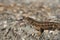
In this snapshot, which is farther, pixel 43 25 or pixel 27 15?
pixel 27 15

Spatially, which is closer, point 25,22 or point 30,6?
point 25,22

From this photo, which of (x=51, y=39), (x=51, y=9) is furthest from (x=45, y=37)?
(x=51, y=9)

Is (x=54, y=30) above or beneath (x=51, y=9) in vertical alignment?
above

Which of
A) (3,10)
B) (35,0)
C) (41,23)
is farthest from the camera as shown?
(35,0)

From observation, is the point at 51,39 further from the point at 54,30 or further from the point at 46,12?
the point at 46,12

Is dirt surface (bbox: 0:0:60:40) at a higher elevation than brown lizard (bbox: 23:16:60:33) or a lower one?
lower

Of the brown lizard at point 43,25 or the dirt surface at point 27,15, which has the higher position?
the brown lizard at point 43,25

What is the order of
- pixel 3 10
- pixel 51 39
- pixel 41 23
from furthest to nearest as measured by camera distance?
pixel 3 10 → pixel 41 23 → pixel 51 39

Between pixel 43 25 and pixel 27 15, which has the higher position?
pixel 43 25
